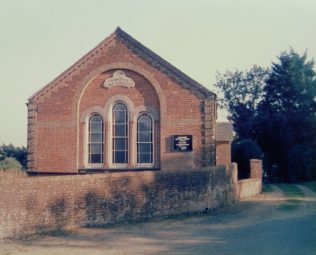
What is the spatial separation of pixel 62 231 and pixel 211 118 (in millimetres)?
12081

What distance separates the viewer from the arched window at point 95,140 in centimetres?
2588

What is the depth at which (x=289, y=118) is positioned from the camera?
1768 inches

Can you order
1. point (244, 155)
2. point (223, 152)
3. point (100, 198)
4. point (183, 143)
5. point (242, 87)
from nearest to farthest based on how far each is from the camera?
point (100, 198), point (183, 143), point (223, 152), point (244, 155), point (242, 87)

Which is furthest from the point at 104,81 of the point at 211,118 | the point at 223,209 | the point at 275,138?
the point at 275,138

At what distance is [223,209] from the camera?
19922mm

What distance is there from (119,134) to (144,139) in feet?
4.68

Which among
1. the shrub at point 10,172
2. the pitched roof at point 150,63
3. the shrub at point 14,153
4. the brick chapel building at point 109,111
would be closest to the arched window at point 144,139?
the brick chapel building at point 109,111

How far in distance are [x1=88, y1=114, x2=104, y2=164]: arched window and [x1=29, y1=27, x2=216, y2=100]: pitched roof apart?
2927 mm

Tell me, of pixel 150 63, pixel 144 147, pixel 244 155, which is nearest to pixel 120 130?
pixel 144 147

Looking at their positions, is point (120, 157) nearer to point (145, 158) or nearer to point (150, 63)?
point (145, 158)

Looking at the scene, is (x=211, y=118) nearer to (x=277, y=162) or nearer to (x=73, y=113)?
(x=73, y=113)

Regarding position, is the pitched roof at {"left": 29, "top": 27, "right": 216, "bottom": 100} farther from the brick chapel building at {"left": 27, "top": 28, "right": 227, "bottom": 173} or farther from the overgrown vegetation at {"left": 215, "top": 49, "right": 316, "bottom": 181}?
the overgrown vegetation at {"left": 215, "top": 49, "right": 316, "bottom": 181}

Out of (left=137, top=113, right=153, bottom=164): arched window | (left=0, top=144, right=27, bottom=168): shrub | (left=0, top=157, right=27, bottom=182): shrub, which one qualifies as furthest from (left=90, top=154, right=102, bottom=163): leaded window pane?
(left=0, top=144, right=27, bottom=168): shrub

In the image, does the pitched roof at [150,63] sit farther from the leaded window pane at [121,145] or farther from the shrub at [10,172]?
the leaded window pane at [121,145]
